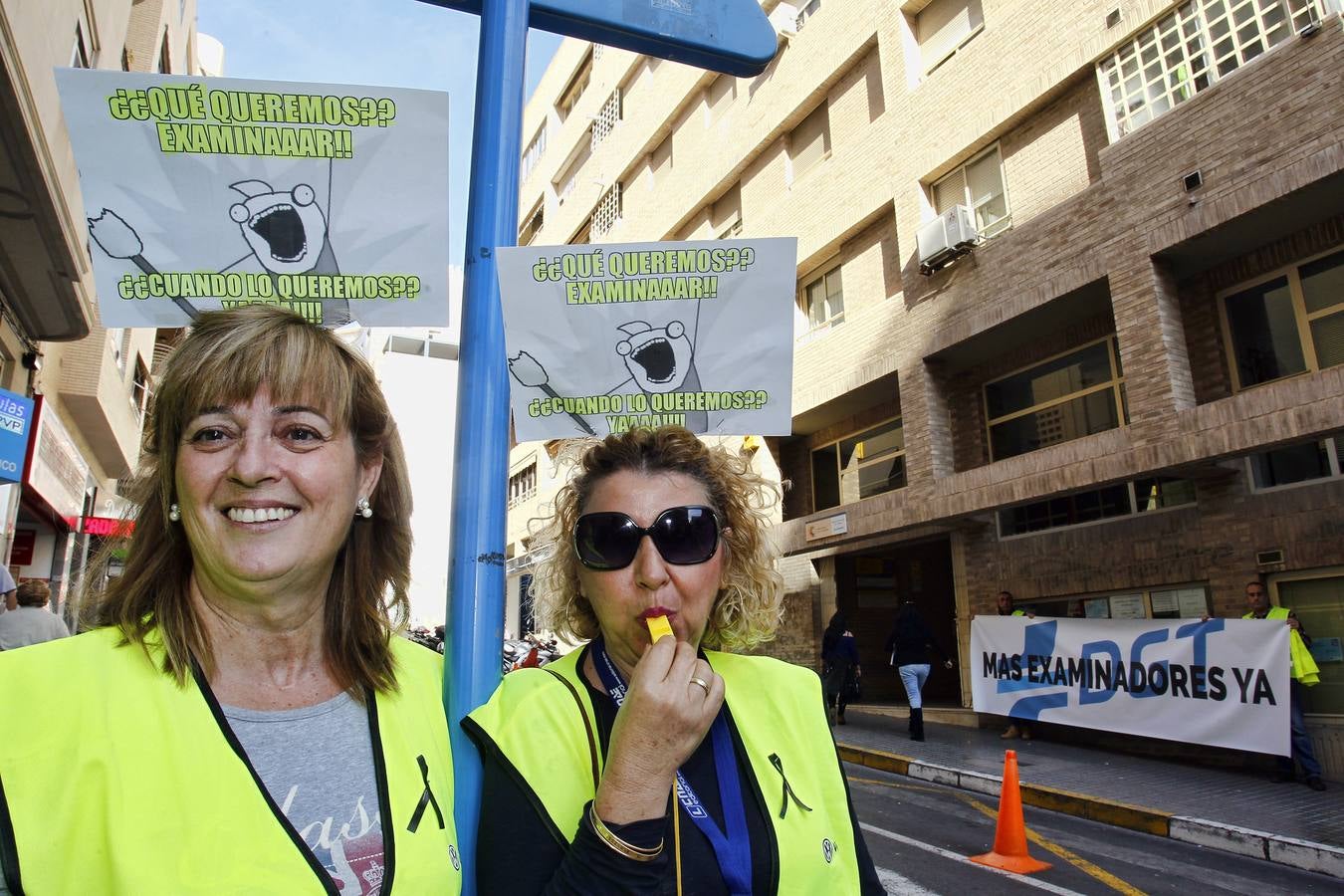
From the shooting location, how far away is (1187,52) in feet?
35.9

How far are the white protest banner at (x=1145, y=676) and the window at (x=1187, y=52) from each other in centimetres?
683

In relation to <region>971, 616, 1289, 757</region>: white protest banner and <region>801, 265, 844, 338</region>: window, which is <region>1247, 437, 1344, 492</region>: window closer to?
<region>971, 616, 1289, 757</region>: white protest banner

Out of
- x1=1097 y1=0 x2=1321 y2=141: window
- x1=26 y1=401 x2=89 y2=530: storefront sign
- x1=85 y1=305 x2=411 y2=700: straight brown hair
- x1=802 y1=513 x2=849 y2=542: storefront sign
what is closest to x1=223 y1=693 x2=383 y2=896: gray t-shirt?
x1=85 y1=305 x2=411 y2=700: straight brown hair

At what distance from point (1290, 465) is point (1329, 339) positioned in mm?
1548

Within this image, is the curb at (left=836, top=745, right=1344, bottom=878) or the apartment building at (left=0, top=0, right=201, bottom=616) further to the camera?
the apartment building at (left=0, top=0, right=201, bottom=616)

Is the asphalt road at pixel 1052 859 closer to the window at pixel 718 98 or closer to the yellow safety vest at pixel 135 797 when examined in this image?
the yellow safety vest at pixel 135 797

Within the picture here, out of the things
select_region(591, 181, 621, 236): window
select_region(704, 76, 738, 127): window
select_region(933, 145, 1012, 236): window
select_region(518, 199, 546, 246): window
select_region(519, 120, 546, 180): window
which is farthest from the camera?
select_region(519, 120, 546, 180): window

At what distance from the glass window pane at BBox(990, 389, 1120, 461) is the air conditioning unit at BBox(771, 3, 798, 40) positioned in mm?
10969

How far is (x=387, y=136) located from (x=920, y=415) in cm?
1317

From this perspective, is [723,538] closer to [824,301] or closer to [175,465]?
[175,465]

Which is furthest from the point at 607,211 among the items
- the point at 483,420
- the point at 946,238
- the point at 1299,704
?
the point at 483,420

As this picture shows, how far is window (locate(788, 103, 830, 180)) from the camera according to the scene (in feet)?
60.6

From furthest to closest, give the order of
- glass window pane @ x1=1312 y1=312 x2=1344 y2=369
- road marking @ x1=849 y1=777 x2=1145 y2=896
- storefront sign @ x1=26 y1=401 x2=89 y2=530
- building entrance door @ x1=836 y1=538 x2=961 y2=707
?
building entrance door @ x1=836 y1=538 x2=961 y2=707
storefront sign @ x1=26 y1=401 x2=89 y2=530
glass window pane @ x1=1312 y1=312 x2=1344 y2=369
road marking @ x1=849 y1=777 x2=1145 y2=896

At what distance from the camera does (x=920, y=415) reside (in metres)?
14.3
